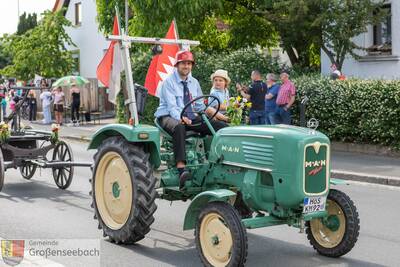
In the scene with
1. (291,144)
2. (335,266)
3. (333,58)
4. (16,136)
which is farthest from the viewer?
(333,58)

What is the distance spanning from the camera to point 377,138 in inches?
595

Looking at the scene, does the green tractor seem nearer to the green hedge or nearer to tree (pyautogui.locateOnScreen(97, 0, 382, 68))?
the green hedge

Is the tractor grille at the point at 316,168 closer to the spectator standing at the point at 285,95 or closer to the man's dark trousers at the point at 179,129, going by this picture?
the man's dark trousers at the point at 179,129

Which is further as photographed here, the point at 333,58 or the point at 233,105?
the point at 333,58

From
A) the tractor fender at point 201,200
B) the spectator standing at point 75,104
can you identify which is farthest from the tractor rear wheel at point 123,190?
the spectator standing at point 75,104

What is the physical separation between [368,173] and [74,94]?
54.2 feet

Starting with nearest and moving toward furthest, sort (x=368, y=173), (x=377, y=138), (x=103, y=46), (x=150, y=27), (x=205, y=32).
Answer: (x=368, y=173) → (x=377, y=138) → (x=150, y=27) → (x=205, y=32) → (x=103, y=46)

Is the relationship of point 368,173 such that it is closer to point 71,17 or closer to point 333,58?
point 333,58

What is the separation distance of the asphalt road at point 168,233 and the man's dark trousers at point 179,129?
3.38 feet

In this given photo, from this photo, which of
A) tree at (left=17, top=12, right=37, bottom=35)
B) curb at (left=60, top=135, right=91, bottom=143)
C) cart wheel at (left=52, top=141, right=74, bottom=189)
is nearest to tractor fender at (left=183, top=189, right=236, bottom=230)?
cart wheel at (left=52, top=141, right=74, bottom=189)

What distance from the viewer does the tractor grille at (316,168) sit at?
19.5 ft

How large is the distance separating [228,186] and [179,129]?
79 cm

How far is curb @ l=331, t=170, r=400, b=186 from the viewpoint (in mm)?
12047

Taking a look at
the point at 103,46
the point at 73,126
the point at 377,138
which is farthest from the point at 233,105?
the point at 103,46
